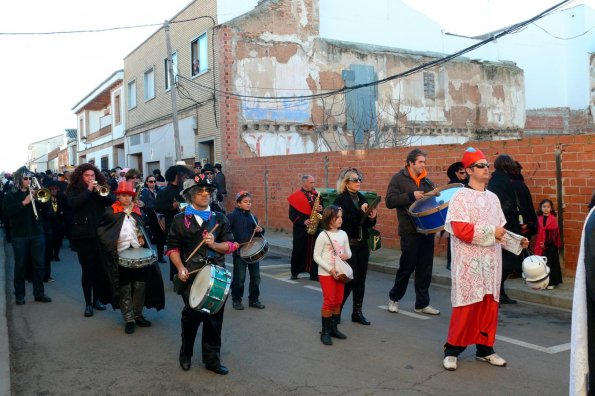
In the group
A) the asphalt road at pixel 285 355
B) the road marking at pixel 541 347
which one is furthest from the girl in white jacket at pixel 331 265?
the road marking at pixel 541 347

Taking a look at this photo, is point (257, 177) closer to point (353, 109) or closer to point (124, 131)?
point (353, 109)

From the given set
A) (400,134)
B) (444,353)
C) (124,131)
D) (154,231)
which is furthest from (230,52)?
(444,353)

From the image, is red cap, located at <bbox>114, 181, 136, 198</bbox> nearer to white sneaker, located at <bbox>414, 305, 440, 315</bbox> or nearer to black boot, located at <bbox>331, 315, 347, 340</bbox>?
black boot, located at <bbox>331, 315, 347, 340</bbox>

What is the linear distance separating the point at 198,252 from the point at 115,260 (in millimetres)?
1920

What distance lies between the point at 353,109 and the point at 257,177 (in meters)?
6.66

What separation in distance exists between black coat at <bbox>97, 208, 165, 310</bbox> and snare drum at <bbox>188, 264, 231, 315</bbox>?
194cm

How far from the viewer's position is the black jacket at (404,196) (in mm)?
7040

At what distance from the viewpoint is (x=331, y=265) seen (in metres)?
6.14

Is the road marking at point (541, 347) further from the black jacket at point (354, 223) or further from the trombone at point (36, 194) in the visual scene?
the trombone at point (36, 194)

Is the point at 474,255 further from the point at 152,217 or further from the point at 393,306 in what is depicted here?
the point at 152,217

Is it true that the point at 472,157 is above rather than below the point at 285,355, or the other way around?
above

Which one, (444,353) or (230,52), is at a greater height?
(230,52)

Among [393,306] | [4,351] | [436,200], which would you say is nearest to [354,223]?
[436,200]

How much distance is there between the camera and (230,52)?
68.7ft
